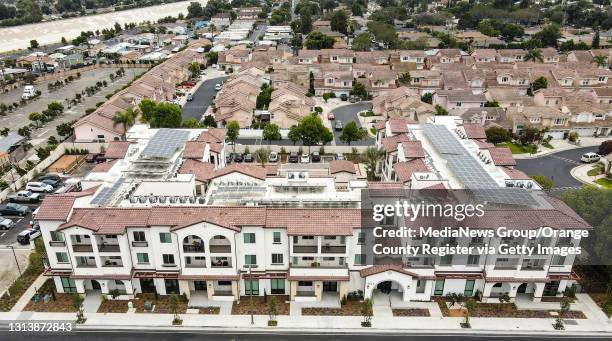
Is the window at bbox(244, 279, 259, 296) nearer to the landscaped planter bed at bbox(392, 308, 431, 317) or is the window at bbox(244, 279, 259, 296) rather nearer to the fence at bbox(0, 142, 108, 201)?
the landscaped planter bed at bbox(392, 308, 431, 317)

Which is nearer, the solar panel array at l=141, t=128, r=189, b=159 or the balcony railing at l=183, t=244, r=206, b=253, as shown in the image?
the balcony railing at l=183, t=244, r=206, b=253

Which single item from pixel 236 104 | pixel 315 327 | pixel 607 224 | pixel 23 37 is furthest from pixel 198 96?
pixel 23 37

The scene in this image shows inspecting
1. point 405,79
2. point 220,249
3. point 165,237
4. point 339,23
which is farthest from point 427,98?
point 339,23

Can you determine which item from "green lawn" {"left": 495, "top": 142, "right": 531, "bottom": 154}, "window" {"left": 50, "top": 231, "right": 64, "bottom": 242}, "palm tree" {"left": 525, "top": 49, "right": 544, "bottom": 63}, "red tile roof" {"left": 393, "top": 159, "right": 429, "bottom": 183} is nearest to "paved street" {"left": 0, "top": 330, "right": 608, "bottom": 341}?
"window" {"left": 50, "top": 231, "right": 64, "bottom": 242}

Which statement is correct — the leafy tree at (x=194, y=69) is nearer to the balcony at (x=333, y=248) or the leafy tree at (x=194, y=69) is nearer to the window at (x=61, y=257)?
the window at (x=61, y=257)

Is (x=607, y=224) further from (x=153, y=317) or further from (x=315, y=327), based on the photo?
(x=153, y=317)

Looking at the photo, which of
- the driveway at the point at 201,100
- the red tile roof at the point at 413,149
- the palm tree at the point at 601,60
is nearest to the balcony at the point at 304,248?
the red tile roof at the point at 413,149
